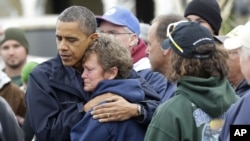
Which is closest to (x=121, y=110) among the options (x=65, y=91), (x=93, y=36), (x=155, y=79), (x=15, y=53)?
(x=65, y=91)

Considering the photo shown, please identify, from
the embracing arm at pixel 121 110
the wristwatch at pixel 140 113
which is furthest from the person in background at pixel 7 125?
the wristwatch at pixel 140 113

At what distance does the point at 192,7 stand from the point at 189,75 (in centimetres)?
224

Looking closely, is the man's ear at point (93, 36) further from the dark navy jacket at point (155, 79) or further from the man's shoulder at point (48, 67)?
the dark navy jacket at point (155, 79)

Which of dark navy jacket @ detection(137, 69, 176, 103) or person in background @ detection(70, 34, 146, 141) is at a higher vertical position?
person in background @ detection(70, 34, 146, 141)

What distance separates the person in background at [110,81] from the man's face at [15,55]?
468cm

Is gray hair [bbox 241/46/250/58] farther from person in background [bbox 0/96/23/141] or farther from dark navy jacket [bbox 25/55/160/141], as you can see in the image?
person in background [bbox 0/96/23/141]

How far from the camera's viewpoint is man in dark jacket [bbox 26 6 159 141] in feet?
A: 21.2

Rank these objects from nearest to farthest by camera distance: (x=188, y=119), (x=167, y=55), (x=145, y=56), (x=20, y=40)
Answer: (x=188, y=119), (x=167, y=55), (x=145, y=56), (x=20, y=40)

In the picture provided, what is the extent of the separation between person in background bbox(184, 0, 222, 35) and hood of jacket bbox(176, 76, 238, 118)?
204 cm

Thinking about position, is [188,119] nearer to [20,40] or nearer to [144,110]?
[144,110]

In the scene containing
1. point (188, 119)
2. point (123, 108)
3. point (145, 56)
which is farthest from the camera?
point (145, 56)

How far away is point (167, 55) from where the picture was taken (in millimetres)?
7191

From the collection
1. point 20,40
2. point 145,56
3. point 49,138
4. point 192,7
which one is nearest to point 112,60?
point 49,138

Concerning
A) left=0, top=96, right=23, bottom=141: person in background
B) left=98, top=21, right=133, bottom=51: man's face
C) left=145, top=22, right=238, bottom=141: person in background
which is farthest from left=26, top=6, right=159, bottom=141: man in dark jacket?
left=98, top=21, right=133, bottom=51: man's face
